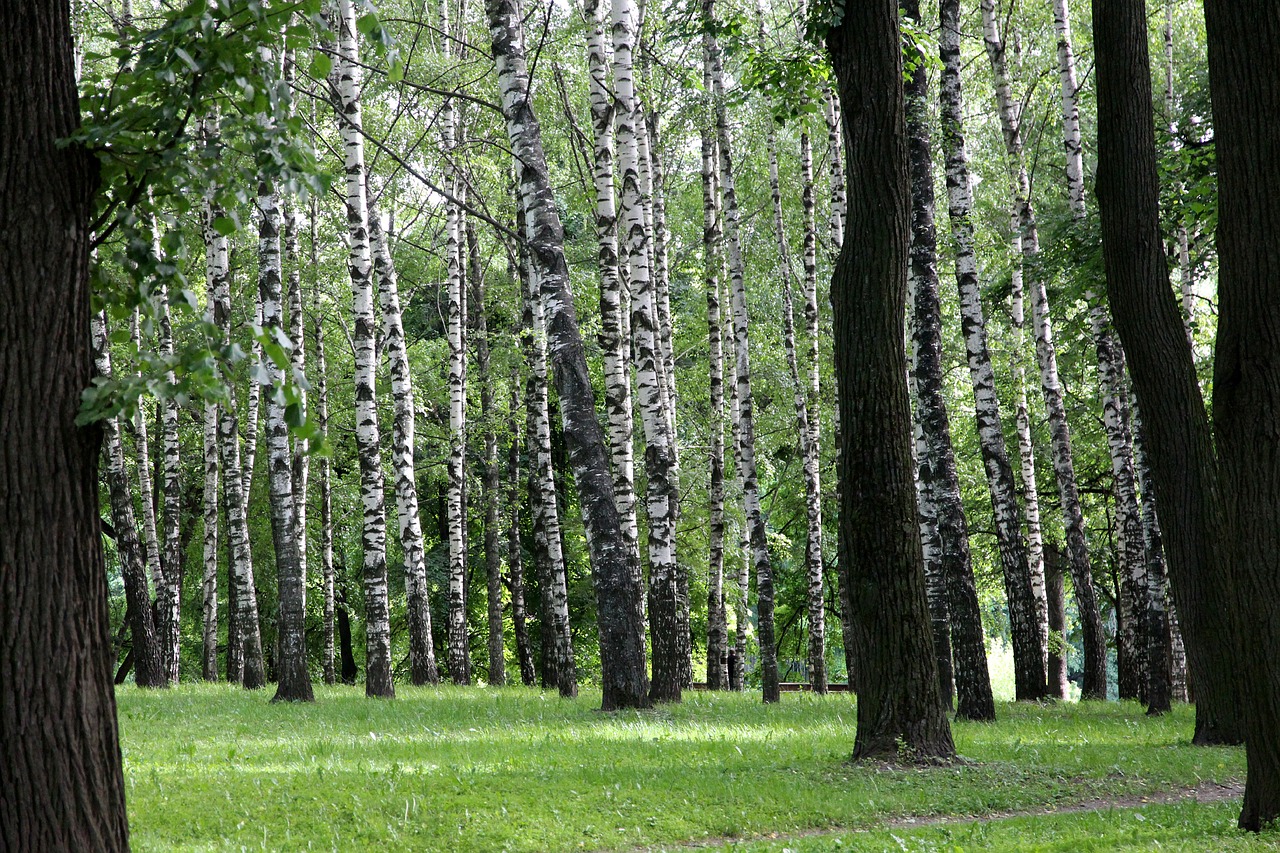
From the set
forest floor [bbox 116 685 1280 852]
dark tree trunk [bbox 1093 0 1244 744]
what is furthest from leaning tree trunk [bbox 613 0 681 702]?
dark tree trunk [bbox 1093 0 1244 744]

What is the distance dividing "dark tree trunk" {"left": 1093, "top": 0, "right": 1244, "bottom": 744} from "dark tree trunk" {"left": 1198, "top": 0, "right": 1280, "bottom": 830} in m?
3.27

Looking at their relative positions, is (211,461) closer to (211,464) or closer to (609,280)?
(211,464)

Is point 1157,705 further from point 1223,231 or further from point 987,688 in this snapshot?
point 1223,231

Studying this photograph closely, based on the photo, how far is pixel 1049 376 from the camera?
58.7 ft

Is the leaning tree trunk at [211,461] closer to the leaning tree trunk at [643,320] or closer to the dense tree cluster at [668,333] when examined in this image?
the dense tree cluster at [668,333]

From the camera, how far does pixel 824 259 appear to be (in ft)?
97.0

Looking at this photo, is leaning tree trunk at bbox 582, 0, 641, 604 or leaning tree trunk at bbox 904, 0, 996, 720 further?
leaning tree trunk at bbox 582, 0, 641, 604

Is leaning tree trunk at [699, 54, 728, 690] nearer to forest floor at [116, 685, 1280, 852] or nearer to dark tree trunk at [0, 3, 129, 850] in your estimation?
forest floor at [116, 685, 1280, 852]

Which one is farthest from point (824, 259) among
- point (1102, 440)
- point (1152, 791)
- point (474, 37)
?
point (1152, 791)

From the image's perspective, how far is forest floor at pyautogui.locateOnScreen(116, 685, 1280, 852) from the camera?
21.2 feet

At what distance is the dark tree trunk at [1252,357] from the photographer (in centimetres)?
620

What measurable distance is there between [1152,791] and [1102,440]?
1794 centimetres

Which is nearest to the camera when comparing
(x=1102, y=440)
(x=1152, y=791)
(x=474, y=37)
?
(x=1152, y=791)

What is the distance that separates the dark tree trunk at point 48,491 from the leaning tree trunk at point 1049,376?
13.8m
